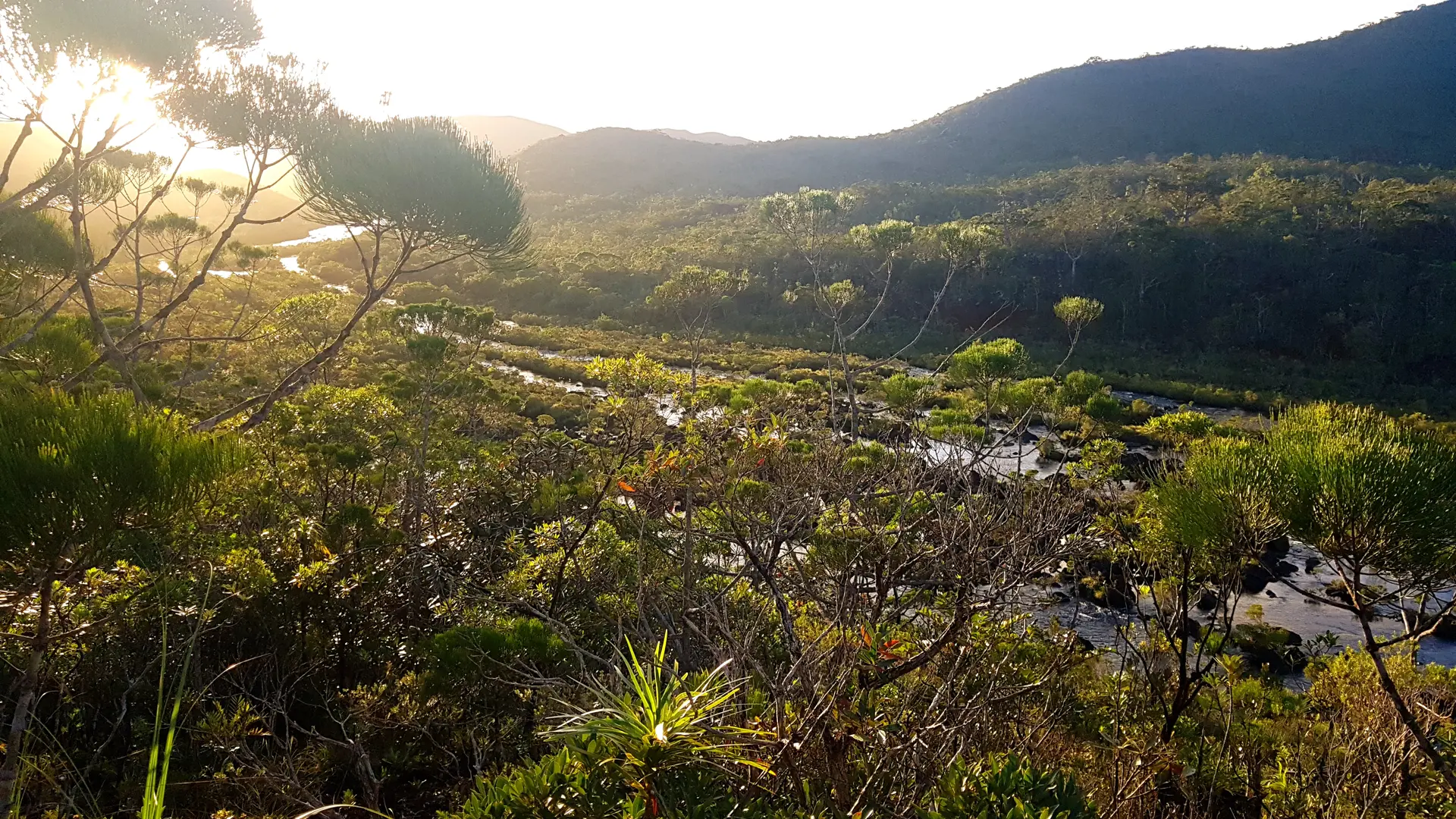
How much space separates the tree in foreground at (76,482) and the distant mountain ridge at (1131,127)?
342 ft

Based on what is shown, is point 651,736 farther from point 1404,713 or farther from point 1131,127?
point 1131,127

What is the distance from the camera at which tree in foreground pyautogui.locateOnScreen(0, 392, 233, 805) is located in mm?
2400

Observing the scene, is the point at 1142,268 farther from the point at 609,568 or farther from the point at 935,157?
the point at 935,157

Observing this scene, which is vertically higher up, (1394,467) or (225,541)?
(1394,467)

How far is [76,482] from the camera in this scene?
245 cm

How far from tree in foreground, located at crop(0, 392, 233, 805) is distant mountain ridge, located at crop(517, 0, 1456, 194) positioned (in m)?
104

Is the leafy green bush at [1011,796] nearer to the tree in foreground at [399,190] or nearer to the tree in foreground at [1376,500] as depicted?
the tree in foreground at [1376,500]

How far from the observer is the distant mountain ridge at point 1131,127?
103562 mm

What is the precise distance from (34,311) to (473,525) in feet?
18.3

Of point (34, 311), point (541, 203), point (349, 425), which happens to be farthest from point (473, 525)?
point (541, 203)

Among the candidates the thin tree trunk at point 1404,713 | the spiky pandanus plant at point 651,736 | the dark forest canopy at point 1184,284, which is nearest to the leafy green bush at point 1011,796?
the spiky pandanus plant at point 651,736

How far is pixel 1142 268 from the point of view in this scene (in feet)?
145

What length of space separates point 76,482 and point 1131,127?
14344 cm

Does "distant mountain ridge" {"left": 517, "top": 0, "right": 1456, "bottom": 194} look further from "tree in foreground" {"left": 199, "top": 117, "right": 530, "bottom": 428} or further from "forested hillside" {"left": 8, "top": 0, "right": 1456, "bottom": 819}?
"tree in foreground" {"left": 199, "top": 117, "right": 530, "bottom": 428}
